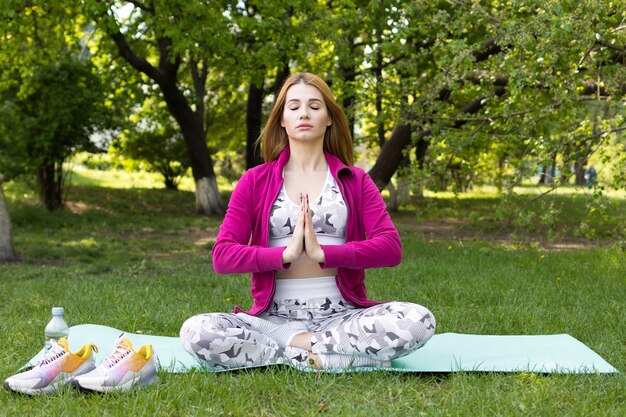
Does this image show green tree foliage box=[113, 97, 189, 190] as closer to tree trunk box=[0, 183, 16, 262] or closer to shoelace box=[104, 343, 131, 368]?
tree trunk box=[0, 183, 16, 262]

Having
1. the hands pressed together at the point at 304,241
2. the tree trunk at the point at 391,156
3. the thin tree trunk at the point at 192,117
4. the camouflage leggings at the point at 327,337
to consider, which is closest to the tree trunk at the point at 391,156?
the tree trunk at the point at 391,156

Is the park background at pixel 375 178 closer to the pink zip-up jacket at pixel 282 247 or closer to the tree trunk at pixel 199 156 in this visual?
the tree trunk at pixel 199 156

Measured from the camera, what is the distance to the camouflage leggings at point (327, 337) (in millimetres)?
3859

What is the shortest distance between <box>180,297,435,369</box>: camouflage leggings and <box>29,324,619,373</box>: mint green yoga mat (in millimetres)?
148

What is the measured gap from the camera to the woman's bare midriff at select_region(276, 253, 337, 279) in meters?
4.17

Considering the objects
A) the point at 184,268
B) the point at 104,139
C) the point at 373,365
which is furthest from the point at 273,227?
the point at 104,139

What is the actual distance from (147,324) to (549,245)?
331 inches

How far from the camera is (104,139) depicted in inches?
662

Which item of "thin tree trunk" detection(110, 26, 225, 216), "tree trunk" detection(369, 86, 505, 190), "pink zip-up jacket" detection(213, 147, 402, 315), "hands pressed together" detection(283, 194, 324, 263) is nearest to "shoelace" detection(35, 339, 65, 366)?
"pink zip-up jacket" detection(213, 147, 402, 315)

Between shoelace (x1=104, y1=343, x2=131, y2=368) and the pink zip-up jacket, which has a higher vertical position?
the pink zip-up jacket

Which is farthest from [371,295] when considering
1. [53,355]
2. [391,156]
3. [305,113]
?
[391,156]

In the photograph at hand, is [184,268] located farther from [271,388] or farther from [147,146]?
[147,146]

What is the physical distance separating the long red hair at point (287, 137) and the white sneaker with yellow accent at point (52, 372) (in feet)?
5.32

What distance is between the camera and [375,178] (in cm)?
1454
